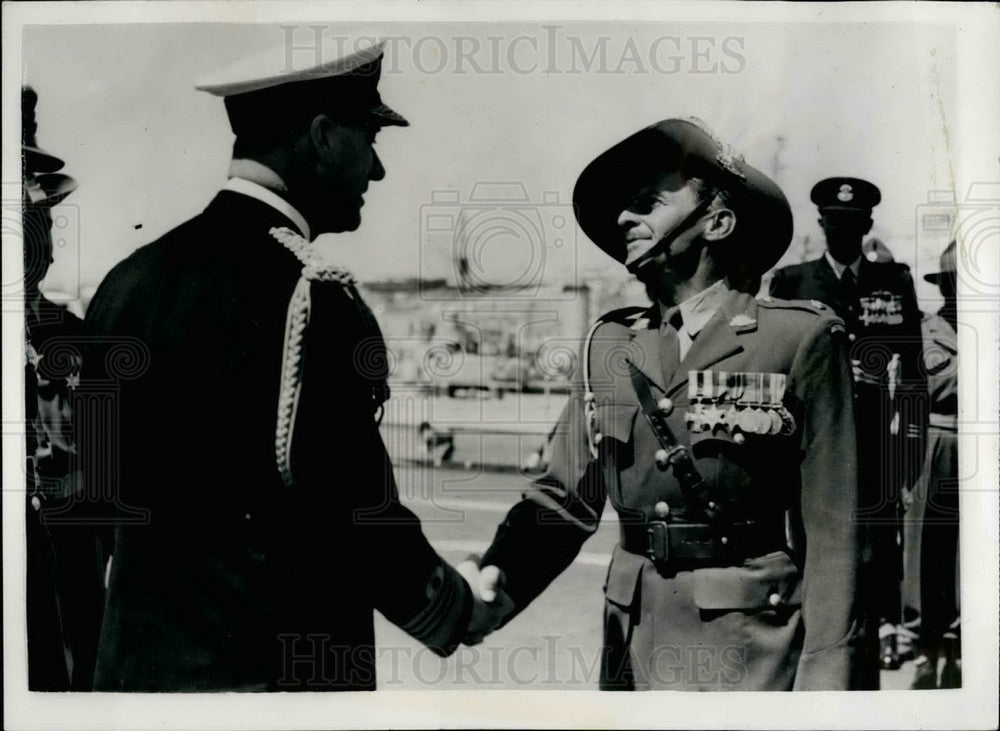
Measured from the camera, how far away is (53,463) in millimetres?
2572

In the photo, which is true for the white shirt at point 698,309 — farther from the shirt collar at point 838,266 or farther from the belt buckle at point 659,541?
the belt buckle at point 659,541

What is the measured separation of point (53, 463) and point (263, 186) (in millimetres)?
1012

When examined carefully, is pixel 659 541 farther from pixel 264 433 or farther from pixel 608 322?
pixel 264 433

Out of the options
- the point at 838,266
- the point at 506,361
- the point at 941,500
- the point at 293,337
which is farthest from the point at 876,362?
the point at 293,337

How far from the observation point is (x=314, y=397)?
2.38 m

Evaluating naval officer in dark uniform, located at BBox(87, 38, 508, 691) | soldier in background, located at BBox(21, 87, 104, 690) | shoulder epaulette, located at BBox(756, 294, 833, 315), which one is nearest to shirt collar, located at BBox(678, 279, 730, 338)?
shoulder epaulette, located at BBox(756, 294, 833, 315)

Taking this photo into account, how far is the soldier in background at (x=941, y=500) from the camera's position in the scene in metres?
2.56

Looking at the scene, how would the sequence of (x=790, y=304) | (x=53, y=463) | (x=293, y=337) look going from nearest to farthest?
(x=293, y=337) → (x=790, y=304) → (x=53, y=463)

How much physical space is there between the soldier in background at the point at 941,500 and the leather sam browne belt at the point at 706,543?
1.66 feet

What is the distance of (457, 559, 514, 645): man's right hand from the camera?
2.50 m

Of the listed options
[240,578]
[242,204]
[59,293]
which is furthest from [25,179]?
[240,578]

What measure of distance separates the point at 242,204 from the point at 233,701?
4.53 feet

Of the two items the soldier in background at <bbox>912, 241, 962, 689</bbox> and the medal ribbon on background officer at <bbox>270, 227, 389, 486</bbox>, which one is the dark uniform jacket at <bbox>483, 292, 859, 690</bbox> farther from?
the medal ribbon on background officer at <bbox>270, 227, 389, 486</bbox>

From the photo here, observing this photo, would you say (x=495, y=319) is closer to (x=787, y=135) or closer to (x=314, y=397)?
(x=314, y=397)
